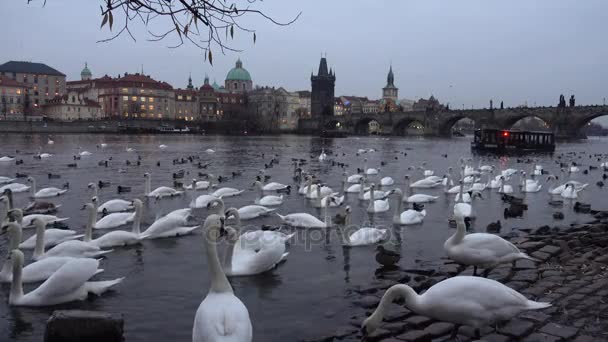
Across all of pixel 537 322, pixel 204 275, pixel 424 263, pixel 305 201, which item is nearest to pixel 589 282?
pixel 537 322

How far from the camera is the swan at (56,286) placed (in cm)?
674

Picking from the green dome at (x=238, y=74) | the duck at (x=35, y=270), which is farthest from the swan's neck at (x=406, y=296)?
the green dome at (x=238, y=74)

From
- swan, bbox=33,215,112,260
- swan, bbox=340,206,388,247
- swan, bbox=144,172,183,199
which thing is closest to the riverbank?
swan, bbox=340,206,388,247

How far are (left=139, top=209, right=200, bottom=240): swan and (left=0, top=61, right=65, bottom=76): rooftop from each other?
436ft

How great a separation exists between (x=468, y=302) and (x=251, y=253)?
4.05m

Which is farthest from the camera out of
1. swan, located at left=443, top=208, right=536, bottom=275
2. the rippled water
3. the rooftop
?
the rooftop

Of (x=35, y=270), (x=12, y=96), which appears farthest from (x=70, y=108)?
(x=35, y=270)

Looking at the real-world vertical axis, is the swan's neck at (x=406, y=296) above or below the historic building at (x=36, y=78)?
below

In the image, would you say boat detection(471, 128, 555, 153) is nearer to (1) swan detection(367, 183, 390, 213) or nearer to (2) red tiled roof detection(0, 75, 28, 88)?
(1) swan detection(367, 183, 390, 213)

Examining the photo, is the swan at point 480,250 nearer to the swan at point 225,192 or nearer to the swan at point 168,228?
the swan at point 168,228

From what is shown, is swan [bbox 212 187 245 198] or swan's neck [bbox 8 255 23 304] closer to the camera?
swan's neck [bbox 8 255 23 304]

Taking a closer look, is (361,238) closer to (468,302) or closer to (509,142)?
(468,302)

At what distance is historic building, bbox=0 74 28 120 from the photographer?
11188 centimetres

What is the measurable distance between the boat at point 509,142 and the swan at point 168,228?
47.4 meters
